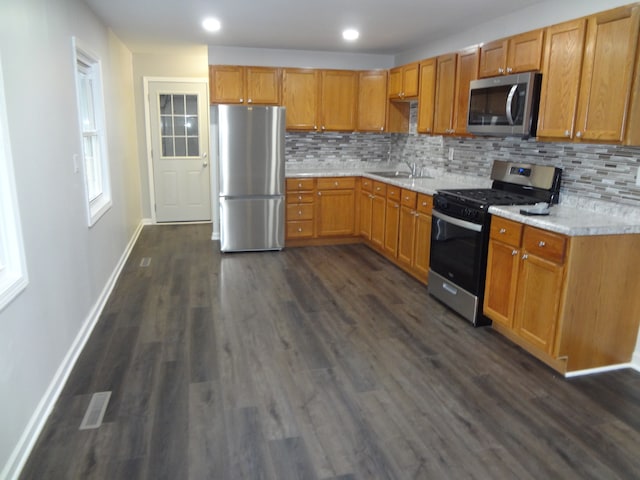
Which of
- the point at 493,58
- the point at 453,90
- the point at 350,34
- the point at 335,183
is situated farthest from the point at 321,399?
the point at 350,34

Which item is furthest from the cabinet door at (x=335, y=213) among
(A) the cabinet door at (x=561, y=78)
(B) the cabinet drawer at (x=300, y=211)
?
(A) the cabinet door at (x=561, y=78)

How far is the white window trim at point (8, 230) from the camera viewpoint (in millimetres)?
2016

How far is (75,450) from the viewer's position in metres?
2.14

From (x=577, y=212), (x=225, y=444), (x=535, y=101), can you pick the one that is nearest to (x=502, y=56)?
(x=535, y=101)

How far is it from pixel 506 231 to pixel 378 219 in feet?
7.44

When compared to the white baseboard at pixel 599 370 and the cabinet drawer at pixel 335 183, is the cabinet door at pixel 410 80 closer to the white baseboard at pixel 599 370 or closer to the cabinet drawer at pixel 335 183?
the cabinet drawer at pixel 335 183

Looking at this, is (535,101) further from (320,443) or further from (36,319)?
(36,319)

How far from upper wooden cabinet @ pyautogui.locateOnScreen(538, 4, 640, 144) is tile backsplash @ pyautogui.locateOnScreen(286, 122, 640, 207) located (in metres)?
0.33

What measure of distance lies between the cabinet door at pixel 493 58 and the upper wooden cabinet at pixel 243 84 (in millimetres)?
2586

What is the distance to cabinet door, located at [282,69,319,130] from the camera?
5656 millimetres

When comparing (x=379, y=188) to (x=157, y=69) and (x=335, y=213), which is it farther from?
(x=157, y=69)

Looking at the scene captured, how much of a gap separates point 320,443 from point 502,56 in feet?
10.1

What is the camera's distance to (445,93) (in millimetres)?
4430

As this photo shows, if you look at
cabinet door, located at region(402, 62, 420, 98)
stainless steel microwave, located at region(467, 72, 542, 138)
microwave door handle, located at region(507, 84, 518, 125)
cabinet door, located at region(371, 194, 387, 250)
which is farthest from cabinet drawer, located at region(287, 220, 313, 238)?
microwave door handle, located at region(507, 84, 518, 125)
